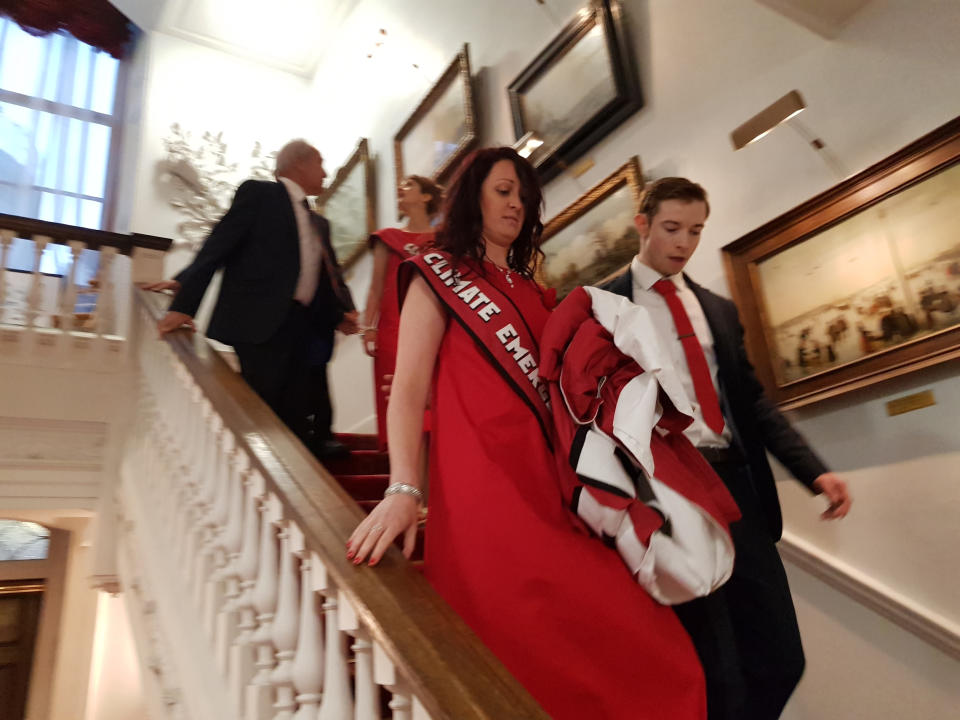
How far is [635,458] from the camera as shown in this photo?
1.10 meters

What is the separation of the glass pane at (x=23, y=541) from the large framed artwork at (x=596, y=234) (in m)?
4.75

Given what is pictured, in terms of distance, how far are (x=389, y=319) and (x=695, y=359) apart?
4.09 feet

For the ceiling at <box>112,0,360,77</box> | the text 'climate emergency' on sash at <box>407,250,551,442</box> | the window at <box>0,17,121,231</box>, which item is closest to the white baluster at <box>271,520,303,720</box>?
the text 'climate emergency' on sash at <box>407,250,551,442</box>

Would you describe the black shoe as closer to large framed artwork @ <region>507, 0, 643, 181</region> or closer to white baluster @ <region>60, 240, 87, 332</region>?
white baluster @ <region>60, 240, 87, 332</region>

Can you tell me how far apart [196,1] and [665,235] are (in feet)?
20.4

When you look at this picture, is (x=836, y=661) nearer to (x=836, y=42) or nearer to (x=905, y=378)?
(x=905, y=378)

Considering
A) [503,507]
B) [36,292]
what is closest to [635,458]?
[503,507]

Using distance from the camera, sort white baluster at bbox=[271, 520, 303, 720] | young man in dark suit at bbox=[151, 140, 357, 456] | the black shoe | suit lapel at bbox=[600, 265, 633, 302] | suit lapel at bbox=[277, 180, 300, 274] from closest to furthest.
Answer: white baluster at bbox=[271, 520, 303, 720] < suit lapel at bbox=[600, 265, 633, 302] < young man in dark suit at bbox=[151, 140, 357, 456] < suit lapel at bbox=[277, 180, 300, 274] < the black shoe

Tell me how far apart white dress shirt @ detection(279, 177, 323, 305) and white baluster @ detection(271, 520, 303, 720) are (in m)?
1.26

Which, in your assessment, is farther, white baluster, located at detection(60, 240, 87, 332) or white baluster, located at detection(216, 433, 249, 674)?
white baluster, located at detection(60, 240, 87, 332)

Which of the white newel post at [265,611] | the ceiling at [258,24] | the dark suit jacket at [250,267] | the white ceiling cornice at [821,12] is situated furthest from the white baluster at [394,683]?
the ceiling at [258,24]

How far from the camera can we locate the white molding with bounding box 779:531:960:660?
75.0 inches

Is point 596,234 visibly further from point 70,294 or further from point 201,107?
point 201,107

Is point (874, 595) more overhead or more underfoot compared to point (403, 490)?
more underfoot
